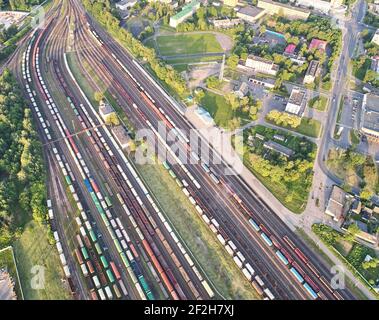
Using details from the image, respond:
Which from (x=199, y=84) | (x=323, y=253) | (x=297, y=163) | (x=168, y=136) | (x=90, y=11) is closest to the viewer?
(x=323, y=253)

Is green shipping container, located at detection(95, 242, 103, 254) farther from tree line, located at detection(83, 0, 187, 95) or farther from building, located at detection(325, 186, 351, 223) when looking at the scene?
tree line, located at detection(83, 0, 187, 95)

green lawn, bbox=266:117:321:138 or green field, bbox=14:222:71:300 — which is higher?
green lawn, bbox=266:117:321:138

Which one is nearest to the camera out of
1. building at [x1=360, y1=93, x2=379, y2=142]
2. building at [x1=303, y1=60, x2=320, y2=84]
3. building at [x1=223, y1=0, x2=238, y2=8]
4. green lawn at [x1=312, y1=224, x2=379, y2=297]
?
green lawn at [x1=312, y1=224, x2=379, y2=297]

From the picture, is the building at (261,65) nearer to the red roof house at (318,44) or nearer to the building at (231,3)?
the red roof house at (318,44)

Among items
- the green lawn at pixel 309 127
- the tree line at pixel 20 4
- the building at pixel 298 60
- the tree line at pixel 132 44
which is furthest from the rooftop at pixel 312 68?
the tree line at pixel 20 4

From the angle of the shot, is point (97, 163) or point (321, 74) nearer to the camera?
point (97, 163)

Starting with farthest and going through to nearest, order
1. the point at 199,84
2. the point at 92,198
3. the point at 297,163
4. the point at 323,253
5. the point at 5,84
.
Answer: the point at 199,84
the point at 5,84
the point at 297,163
the point at 92,198
the point at 323,253

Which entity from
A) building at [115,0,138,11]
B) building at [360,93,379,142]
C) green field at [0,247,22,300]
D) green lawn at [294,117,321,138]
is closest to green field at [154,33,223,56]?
building at [115,0,138,11]

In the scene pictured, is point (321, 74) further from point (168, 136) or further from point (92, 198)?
point (92, 198)

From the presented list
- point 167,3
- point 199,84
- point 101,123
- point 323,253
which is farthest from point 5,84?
point 323,253
